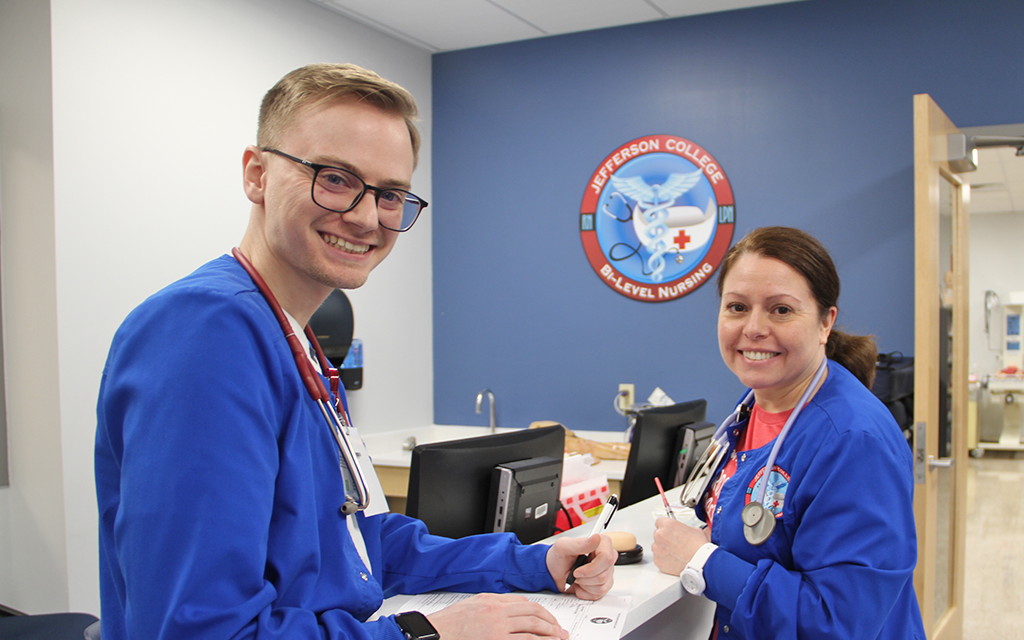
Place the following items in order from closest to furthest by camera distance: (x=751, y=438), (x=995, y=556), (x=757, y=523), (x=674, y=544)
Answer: (x=757, y=523) < (x=674, y=544) < (x=751, y=438) < (x=995, y=556)

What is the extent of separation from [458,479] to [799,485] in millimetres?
737

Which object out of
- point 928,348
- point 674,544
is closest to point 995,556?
point 928,348

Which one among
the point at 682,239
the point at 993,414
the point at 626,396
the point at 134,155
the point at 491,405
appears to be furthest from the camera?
the point at 993,414

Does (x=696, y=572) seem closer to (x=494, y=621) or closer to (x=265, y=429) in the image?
(x=494, y=621)

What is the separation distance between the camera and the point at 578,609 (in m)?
1.35

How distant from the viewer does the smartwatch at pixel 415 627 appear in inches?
38.6

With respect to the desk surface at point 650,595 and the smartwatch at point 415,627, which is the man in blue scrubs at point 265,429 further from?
the desk surface at point 650,595

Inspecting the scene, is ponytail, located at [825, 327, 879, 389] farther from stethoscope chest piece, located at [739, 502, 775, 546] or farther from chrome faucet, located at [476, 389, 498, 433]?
chrome faucet, located at [476, 389, 498, 433]

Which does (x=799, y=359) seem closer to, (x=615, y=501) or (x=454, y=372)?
(x=615, y=501)

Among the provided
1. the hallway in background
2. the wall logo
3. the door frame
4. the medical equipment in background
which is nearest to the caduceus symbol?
the wall logo

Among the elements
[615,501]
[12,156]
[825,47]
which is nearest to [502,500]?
[615,501]

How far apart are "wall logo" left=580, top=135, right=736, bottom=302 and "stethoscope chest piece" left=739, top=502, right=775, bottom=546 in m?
2.50

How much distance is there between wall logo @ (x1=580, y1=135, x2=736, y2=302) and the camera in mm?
3885

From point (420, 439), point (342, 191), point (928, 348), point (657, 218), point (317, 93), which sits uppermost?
point (657, 218)
